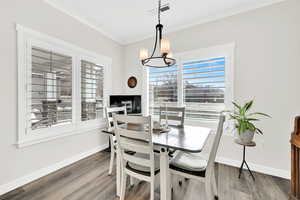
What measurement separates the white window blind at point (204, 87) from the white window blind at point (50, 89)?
7.62 ft

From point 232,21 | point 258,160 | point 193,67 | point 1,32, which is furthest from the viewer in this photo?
point 193,67

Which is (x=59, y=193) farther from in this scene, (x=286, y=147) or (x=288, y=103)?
(x=288, y=103)

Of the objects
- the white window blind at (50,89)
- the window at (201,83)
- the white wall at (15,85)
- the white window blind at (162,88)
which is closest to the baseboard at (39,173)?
the white wall at (15,85)

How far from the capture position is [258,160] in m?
2.31

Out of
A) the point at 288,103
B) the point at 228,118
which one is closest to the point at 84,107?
the point at 228,118

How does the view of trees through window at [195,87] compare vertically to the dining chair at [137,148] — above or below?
above

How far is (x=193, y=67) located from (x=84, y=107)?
241cm

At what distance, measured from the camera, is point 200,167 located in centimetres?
147

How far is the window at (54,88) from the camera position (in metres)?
1.94

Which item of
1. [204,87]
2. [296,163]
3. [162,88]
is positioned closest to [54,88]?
[162,88]

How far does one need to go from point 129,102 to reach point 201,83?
68.4 inches

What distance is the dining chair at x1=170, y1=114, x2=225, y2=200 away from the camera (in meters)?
1.37

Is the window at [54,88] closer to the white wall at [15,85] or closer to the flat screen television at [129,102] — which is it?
the white wall at [15,85]

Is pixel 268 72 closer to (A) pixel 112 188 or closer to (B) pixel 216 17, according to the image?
(B) pixel 216 17
